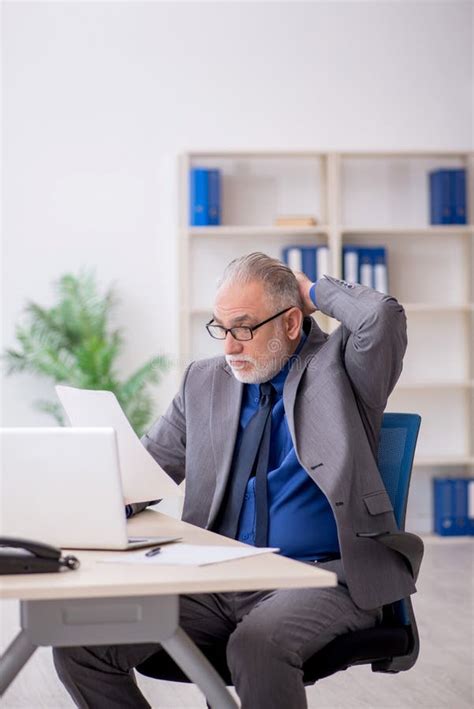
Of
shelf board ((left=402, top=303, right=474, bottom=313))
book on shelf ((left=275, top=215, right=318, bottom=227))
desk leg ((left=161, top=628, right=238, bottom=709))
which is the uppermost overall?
book on shelf ((left=275, top=215, right=318, bottom=227))

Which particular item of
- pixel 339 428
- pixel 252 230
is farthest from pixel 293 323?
pixel 252 230

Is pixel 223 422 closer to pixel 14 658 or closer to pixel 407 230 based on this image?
pixel 14 658

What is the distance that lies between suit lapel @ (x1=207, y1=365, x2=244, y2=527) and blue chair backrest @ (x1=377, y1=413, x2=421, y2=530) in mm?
348

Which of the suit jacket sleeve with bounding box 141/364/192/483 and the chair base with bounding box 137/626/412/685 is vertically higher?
the suit jacket sleeve with bounding box 141/364/192/483

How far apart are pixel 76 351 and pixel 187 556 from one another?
4338 millimetres

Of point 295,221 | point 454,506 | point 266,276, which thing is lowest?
point 454,506

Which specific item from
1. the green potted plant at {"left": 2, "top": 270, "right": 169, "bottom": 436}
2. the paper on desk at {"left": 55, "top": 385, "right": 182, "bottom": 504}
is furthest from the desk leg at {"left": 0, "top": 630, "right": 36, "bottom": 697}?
the green potted plant at {"left": 2, "top": 270, "right": 169, "bottom": 436}

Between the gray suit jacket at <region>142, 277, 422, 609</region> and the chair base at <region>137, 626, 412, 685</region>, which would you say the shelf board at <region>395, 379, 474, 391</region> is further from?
the chair base at <region>137, 626, 412, 685</region>

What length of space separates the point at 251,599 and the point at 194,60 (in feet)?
15.8

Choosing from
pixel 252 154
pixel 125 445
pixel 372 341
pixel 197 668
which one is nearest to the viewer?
pixel 197 668

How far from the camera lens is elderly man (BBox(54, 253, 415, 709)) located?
208 cm

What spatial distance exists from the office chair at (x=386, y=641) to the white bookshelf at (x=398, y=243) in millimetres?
4029

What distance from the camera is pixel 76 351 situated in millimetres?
6074

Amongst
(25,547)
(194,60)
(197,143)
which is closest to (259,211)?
(197,143)
